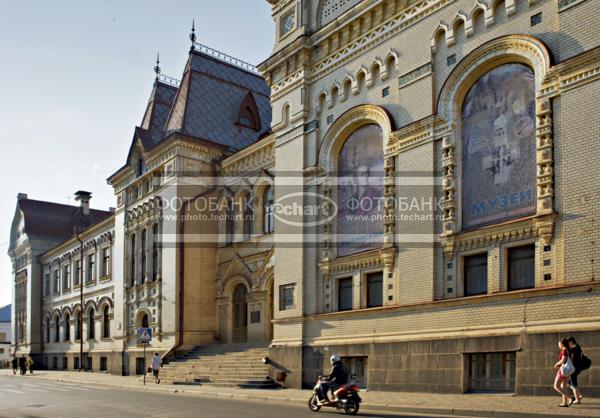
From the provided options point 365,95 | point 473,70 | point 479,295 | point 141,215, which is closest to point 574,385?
point 479,295

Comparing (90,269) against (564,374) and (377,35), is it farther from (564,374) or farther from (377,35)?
(564,374)

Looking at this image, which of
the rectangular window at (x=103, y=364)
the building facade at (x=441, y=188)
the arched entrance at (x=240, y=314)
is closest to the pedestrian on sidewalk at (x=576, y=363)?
the building facade at (x=441, y=188)

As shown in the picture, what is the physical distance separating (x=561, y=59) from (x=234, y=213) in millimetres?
18211

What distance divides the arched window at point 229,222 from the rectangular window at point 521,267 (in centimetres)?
1668

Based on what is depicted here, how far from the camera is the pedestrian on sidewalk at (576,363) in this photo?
13.3 m

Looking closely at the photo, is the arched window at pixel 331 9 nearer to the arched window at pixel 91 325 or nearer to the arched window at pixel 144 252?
the arched window at pixel 144 252

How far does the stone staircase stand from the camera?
77.4ft

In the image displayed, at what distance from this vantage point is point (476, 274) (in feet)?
57.1

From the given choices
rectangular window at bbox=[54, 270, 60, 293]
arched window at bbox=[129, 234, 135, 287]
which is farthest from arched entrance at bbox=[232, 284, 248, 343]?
rectangular window at bbox=[54, 270, 60, 293]

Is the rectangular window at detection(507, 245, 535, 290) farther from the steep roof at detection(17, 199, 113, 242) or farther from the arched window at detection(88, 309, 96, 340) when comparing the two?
the steep roof at detection(17, 199, 113, 242)

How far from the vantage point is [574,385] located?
13305 mm

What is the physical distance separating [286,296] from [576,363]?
39.4ft

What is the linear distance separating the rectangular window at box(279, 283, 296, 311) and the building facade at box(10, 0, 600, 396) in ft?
0.23

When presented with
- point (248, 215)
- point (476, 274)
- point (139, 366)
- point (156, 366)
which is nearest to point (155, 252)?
point (139, 366)
